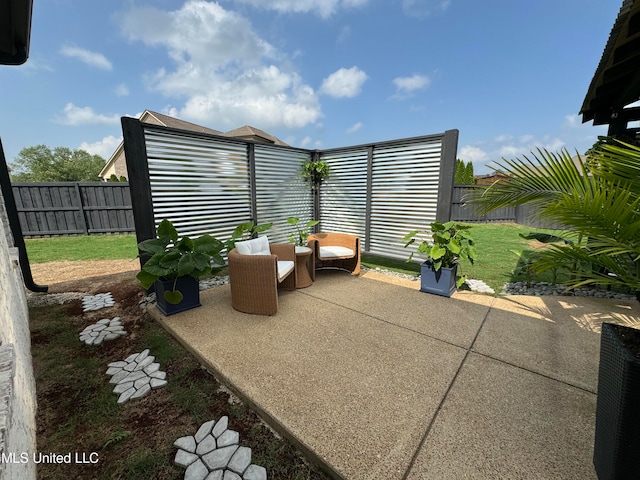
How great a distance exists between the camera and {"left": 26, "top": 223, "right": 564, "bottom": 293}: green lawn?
14.8ft

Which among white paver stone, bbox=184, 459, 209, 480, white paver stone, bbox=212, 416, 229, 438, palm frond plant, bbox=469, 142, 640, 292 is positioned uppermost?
palm frond plant, bbox=469, 142, 640, 292

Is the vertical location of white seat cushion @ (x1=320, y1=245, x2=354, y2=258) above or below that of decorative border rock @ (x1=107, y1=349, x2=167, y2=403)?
above

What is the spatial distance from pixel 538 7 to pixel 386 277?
449 cm

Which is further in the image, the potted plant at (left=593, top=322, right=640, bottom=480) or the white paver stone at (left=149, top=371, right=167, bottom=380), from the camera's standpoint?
the white paver stone at (left=149, top=371, right=167, bottom=380)

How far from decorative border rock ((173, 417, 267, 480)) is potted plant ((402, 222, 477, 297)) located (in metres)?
2.90

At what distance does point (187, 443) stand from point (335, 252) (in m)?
3.03

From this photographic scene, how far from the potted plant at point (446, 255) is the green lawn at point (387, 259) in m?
0.86

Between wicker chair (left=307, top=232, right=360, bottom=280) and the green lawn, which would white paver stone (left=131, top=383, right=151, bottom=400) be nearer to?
wicker chair (left=307, top=232, right=360, bottom=280)

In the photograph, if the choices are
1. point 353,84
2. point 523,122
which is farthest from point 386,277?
point 353,84

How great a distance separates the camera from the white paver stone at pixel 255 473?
1237 millimetres

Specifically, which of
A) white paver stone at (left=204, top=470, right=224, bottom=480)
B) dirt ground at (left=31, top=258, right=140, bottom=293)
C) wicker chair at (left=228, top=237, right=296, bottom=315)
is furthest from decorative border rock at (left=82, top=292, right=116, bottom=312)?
white paver stone at (left=204, top=470, right=224, bottom=480)

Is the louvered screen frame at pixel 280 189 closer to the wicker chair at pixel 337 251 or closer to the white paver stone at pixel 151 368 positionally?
the wicker chair at pixel 337 251

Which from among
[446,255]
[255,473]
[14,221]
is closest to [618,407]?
[255,473]

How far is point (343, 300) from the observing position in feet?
10.8
